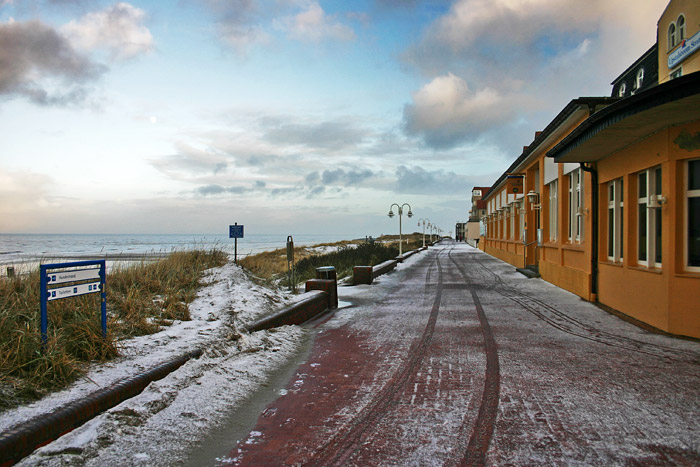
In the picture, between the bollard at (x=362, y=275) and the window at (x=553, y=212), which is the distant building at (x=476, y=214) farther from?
the bollard at (x=362, y=275)

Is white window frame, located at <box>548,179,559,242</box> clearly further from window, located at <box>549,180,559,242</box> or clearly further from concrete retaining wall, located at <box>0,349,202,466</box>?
concrete retaining wall, located at <box>0,349,202,466</box>

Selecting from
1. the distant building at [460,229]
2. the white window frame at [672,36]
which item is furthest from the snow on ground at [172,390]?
the distant building at [460,229]

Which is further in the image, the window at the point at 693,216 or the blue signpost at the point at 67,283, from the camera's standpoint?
the window at the point at 693,216

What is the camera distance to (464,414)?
161 inches

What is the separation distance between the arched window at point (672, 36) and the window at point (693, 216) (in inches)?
450

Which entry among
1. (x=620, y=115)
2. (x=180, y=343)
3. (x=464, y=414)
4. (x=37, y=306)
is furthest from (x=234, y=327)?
(x=620, y=115)

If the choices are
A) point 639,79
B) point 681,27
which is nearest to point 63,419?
point 681,27

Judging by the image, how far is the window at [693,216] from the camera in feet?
23.8

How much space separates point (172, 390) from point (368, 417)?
1.99 metres

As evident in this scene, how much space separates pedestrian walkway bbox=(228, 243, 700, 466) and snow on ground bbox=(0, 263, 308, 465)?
1.66 feet

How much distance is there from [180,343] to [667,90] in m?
7.40

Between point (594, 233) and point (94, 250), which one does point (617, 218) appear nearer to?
point (594, 233)

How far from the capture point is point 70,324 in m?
5.08

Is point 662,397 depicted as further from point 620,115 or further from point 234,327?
point 234,327
